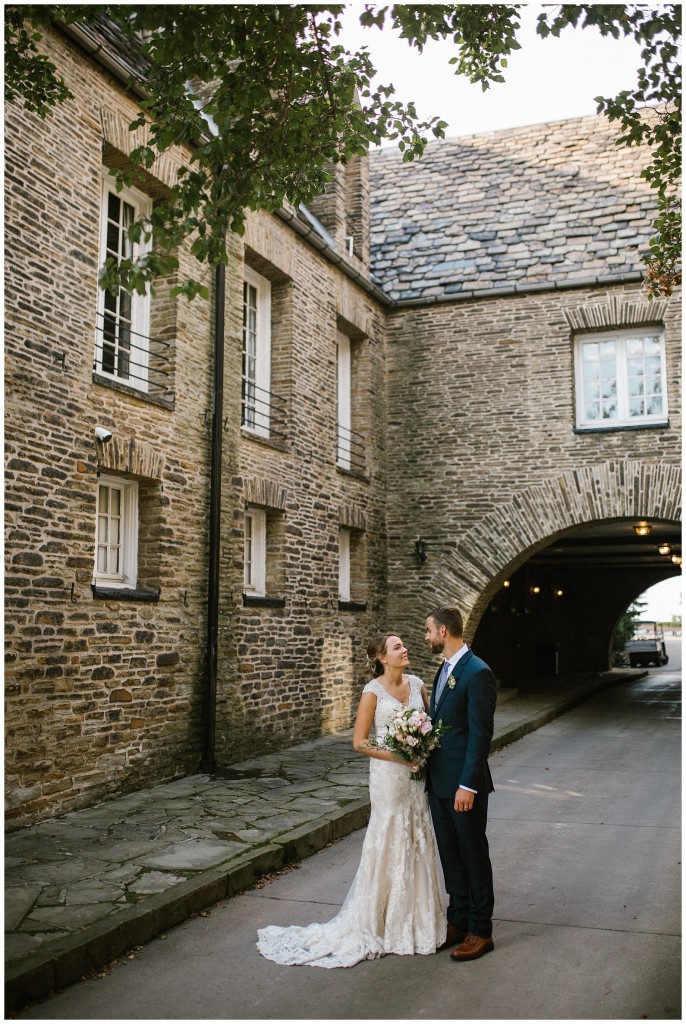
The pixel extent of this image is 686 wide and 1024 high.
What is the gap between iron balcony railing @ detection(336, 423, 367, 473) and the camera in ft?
48.8

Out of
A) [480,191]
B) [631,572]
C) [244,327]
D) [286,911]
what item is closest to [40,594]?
[286,911]

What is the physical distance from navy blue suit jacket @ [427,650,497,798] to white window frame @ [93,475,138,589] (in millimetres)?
4820

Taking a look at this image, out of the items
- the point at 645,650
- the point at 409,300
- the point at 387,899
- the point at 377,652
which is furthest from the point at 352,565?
the point at 645,650

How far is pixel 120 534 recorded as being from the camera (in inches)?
371

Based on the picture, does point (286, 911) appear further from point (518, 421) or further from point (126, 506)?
point (518, 421)

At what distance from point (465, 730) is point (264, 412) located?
8.10 m

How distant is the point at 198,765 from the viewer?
9.98m

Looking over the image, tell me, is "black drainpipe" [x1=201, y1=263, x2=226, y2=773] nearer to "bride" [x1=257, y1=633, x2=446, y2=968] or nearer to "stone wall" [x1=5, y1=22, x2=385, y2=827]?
"stone wall" [x1=5, y1=22, x2=385, y2=827]

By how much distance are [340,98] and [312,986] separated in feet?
18.7

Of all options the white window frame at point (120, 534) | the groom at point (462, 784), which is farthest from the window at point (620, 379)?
the groom at point (462, 784)

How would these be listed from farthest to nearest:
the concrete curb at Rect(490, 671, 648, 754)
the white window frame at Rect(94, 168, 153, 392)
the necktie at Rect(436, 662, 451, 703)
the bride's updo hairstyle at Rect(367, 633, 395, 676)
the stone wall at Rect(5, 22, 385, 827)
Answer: the concrete curb at Rect(490, 671, 648, 754) < the white window frame at Rect(94, 168, 153, 392) < the stone wall at Rect(5, 22, 385, 827) < the bride's updo hairstyle at Rect(367, 633, 395, 676) < the necktie at Rect(436, 662, 451, 703)

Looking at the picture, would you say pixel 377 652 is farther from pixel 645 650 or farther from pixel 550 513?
pixel 645 650

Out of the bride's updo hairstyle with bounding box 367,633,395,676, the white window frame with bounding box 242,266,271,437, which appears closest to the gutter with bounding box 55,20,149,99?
the white window frame with bounding box 242,266,271,437

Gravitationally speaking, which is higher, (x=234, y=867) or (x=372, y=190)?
(x=372, y=190)
